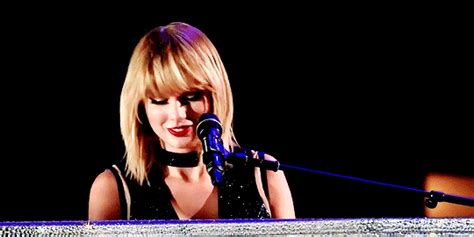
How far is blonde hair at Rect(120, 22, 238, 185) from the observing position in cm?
213

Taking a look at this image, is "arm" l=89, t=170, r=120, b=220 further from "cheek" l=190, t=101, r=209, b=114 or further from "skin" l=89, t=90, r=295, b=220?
"cheek" l=190, t=101, r=209, b=114

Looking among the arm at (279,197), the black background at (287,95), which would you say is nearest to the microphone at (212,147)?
the arm at (279,197)

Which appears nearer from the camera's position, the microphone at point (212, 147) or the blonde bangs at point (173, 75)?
the microphone at point (212, 147)

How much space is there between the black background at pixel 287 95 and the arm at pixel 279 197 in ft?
0.83

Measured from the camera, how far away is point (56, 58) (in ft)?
7.61

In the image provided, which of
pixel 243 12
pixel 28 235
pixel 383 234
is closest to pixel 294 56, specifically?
pixel 243 12

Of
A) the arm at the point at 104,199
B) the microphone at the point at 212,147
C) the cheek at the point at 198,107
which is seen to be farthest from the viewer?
the cheek at the point at 198,107

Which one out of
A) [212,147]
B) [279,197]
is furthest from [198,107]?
[212,147]

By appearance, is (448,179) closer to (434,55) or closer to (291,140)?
(434,55)

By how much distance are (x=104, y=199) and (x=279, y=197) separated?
645mm

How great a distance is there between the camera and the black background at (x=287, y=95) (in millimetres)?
2287

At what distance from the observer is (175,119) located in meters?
2.17

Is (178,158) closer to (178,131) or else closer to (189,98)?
(178,131)

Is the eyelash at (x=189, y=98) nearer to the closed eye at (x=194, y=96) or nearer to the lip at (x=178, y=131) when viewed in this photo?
the closed eye at (x=194, y=96)
